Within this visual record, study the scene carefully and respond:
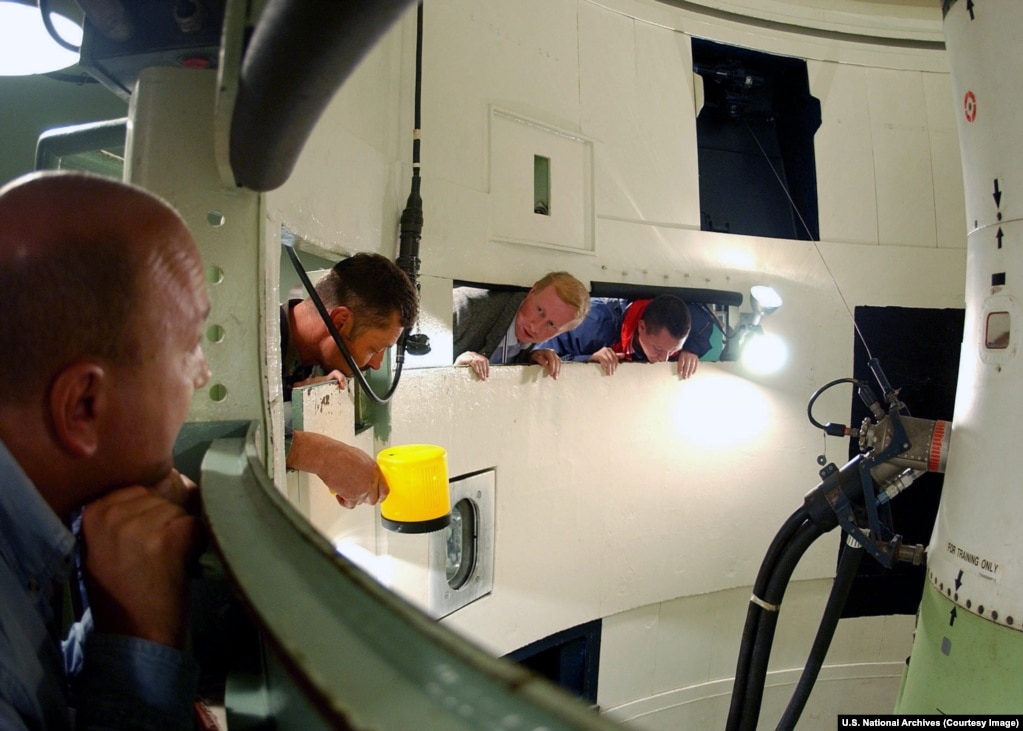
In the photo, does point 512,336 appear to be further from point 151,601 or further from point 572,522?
point 151,601

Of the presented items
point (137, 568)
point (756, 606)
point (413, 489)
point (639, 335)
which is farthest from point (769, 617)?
point (137, 568)

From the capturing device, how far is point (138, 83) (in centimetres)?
62

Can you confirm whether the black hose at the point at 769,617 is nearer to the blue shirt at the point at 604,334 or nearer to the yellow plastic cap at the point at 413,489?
the blue shirt at the point at 604,334

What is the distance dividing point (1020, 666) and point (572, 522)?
1.28m

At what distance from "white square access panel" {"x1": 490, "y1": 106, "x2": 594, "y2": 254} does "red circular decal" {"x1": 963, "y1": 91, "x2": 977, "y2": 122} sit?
3.73 feet

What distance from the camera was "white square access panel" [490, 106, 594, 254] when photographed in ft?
6.00

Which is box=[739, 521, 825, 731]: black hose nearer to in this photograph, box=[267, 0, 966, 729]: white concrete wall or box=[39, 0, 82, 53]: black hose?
box=[267, 0, 966, 729]: white concrete wall

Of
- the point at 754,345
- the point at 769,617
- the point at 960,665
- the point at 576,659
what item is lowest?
the point at 576,659

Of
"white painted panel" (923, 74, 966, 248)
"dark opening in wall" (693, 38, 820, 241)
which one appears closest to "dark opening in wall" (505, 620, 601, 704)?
"dark opening in wall" (693, 38, 820, 241)

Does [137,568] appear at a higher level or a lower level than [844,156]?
lower

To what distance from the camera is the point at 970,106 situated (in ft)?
4.11

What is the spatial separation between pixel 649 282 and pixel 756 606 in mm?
1292

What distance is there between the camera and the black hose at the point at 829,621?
1.62 m

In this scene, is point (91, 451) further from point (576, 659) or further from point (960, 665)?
point (576, 659)
